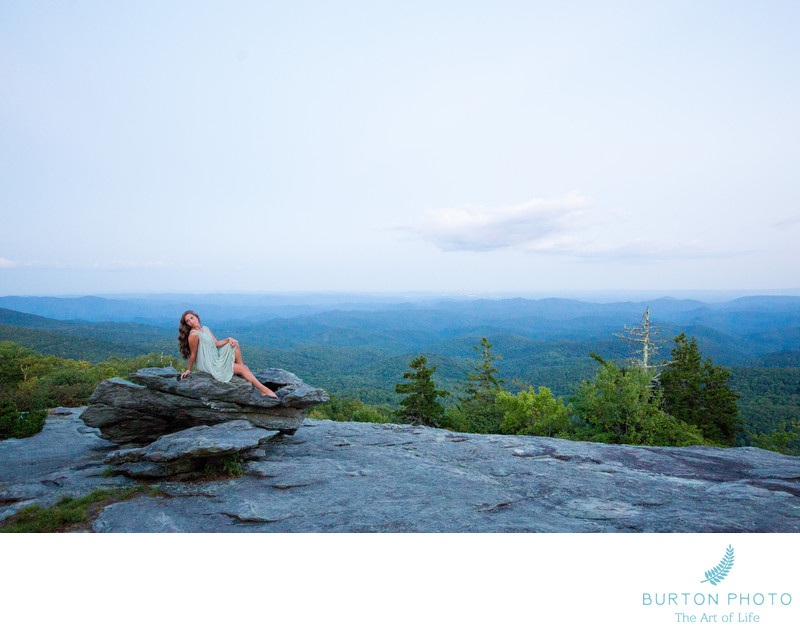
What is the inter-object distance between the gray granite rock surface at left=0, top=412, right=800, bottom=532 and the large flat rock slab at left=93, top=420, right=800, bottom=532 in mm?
30

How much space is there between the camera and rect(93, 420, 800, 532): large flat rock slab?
6.75 meters

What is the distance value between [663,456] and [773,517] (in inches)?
183

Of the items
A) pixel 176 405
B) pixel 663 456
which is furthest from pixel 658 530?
pixel 176 405

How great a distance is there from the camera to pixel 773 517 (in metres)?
6.96

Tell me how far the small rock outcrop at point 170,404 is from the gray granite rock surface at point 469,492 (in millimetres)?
1000

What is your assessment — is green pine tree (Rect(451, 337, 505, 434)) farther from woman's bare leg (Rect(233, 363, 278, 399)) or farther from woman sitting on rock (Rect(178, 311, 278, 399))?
woman sitting on rock (Rect(178, 311, 278, 399))

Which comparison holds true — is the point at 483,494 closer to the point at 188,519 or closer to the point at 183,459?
the point at 188,519

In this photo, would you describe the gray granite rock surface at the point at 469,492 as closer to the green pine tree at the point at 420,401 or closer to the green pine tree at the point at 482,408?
the green pine tree at the point at 420,401

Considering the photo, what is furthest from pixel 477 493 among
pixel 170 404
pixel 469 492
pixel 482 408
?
pixel 482 408
